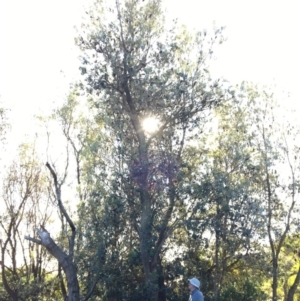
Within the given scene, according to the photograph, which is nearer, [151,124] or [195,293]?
[195,293]

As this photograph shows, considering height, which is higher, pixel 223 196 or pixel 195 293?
pixel 223 196

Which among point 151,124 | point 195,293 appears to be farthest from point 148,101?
point 195,293

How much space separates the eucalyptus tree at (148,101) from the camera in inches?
623

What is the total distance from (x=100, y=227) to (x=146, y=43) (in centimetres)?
654

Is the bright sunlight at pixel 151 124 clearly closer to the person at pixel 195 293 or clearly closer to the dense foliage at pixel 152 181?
the dense foliage at pixel 152 181

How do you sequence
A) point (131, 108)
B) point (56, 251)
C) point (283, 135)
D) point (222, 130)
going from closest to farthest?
point (56, 251) → point (131, 108) → point (222, 130) → point (283, 135)

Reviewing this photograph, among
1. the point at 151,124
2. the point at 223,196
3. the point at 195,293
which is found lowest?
the point at 195,293

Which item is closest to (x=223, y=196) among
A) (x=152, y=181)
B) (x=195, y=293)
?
(x=152, y=181)

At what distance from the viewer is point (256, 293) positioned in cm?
1858

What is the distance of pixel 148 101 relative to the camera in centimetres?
1612

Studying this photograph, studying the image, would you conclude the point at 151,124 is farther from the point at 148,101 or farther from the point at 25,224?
the point at 25,224

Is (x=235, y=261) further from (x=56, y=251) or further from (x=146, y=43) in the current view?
(x=146, y=43)

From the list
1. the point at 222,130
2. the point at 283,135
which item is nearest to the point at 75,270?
the point at 222,130

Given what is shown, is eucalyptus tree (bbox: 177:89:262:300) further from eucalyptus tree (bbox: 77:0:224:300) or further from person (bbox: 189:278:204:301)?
person (bbox: 189:278:204:301)
